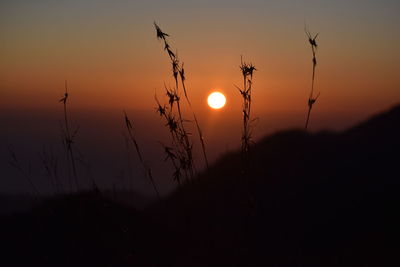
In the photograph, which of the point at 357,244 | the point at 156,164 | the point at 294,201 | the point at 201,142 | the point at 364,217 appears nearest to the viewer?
the point at 201,142

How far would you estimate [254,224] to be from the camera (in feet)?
29.5

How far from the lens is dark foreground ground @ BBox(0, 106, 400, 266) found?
6281mm

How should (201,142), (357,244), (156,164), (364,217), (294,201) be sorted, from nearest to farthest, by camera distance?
(201,142) < (156,164) < (357,244) < (364,217) < (294,201)

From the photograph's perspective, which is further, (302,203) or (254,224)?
(302,203)

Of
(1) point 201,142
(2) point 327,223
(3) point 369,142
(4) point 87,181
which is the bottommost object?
(2) point 327,223

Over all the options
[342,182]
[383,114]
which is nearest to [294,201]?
[342,182]

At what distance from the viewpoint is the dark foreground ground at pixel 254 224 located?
20.6 feet

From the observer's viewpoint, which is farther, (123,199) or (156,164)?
(123,199)

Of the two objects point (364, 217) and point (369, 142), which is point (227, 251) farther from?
point (369, 142)

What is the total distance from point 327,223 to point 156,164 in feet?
13.7

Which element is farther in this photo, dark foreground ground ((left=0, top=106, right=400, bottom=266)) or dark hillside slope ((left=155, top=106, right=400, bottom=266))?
dark hillside slope ((left=155, top=106, right=400, bottom=266))

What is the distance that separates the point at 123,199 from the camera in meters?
8.25

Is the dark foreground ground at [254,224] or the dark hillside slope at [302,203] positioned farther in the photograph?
the dark hillside slope at [302,203]

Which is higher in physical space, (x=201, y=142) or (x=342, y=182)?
(x=201, y=142)
